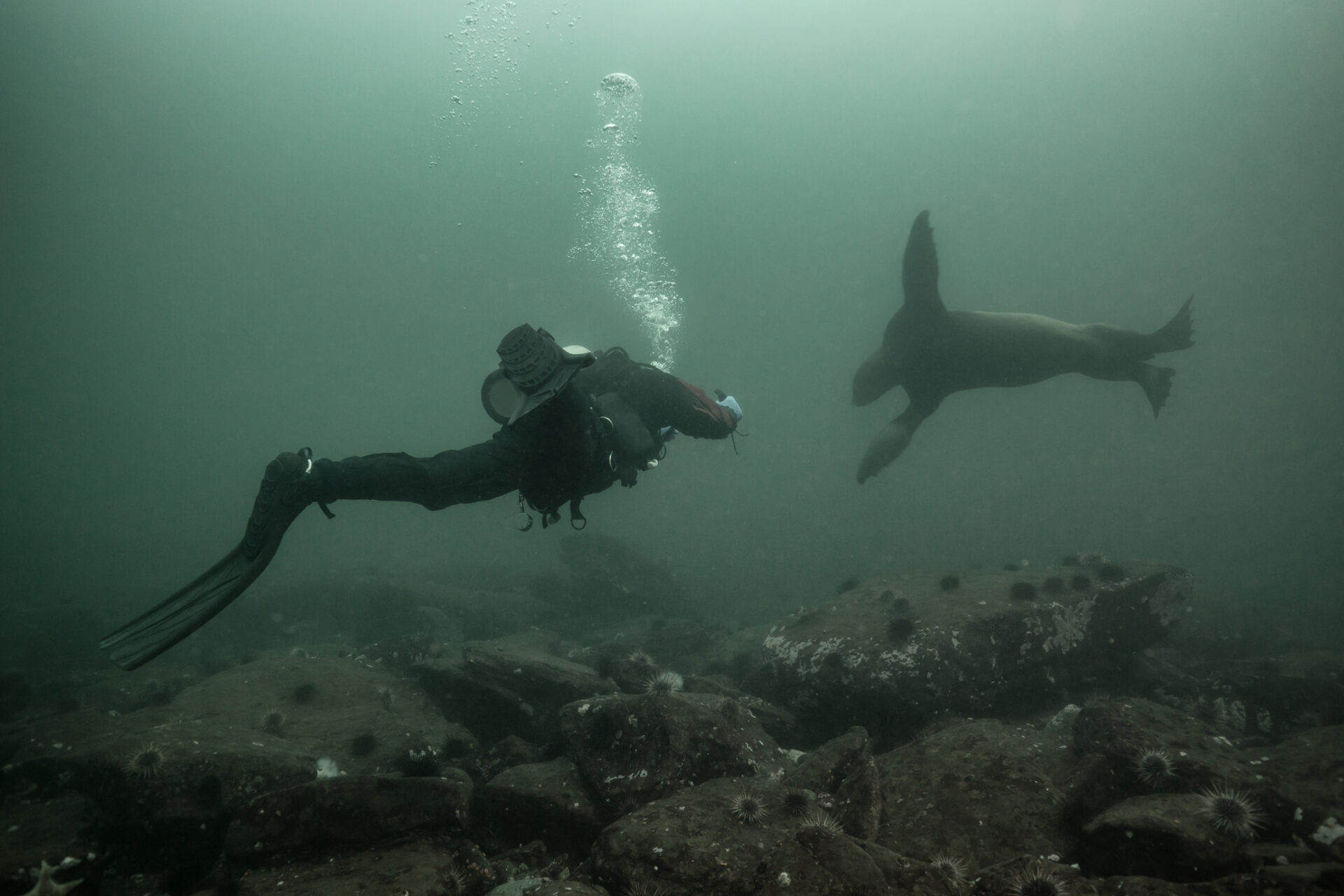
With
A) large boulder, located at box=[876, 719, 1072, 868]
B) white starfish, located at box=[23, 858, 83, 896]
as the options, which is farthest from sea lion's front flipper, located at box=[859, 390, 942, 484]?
white starfish, located at box=[23, 858, 83, 896]

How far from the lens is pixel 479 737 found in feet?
22.8

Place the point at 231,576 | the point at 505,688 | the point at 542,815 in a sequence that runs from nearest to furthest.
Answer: the point at 542,815 < the point at 231,576 < the point at 505,688

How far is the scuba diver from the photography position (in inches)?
185

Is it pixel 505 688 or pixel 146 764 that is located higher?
pixel 146 764

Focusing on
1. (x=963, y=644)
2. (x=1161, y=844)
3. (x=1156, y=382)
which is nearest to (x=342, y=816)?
(x=1161, y=844)

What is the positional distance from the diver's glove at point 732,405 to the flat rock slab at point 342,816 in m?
5.25

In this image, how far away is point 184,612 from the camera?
539 centimetres

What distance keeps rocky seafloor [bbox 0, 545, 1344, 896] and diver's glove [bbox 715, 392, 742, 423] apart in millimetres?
3181

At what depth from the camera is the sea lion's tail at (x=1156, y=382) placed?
44.2 feet

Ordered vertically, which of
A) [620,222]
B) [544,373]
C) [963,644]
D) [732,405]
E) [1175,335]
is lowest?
[963,644]

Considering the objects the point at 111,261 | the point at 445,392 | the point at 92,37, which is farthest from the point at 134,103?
the point at 445,392

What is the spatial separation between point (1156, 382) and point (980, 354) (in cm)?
471

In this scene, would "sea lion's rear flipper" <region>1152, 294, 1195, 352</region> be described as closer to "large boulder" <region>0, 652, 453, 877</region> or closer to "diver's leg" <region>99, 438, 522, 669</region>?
"diver's leg" <region>99, 438, 522, 669</region>

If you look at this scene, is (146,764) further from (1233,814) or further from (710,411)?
(1233,814)
